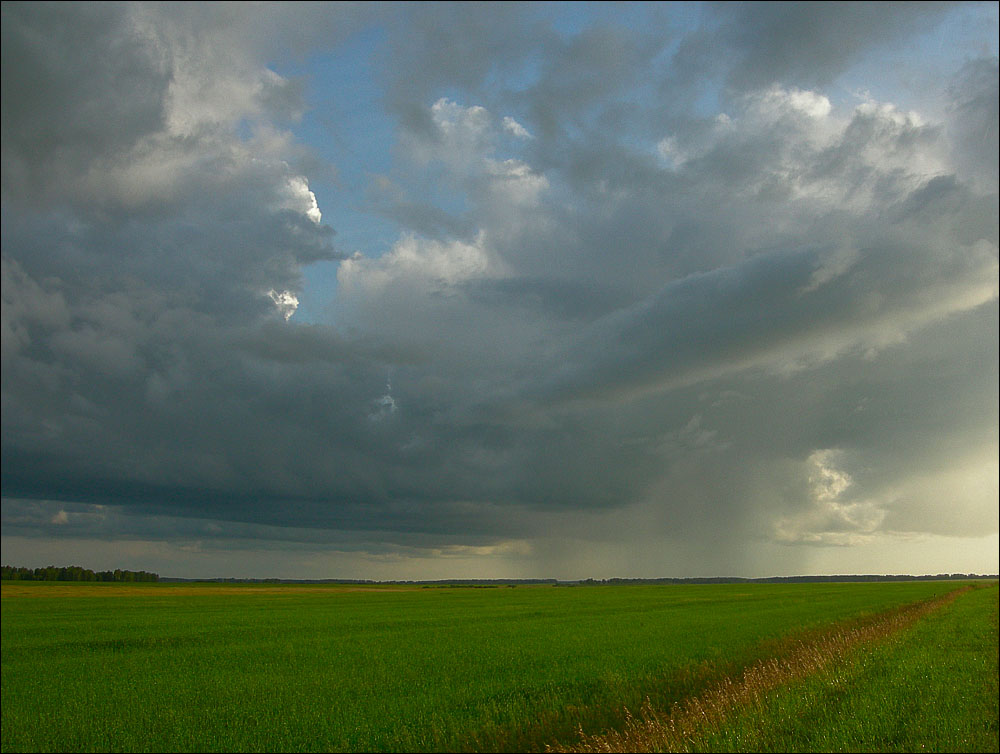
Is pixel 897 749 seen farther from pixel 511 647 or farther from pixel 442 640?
pixel 442 640

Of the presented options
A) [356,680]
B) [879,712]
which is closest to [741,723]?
[879,712]

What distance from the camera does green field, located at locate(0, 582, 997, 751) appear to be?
59.0 feet

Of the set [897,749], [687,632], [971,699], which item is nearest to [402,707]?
[897,749]

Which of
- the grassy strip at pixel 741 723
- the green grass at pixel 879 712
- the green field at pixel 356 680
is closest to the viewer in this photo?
the green grass at pixel 879 712

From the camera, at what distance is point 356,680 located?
25344 mm

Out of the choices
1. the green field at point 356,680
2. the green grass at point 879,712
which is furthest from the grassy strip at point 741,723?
the green field at point 356,680

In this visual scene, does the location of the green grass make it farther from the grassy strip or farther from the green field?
the green field

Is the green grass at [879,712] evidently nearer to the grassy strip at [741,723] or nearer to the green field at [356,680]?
the grassy strip at [741,723]

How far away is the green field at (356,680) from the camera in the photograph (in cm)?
1797

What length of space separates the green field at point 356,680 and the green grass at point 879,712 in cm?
168

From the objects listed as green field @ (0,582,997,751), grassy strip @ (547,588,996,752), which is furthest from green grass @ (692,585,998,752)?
green field @ (0,582,997,751)

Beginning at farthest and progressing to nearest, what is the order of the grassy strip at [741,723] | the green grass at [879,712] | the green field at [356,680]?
the green field at [356,680], the grassy strip at [741,723], the green grass at [879,712]

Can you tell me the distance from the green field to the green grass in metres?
1.68

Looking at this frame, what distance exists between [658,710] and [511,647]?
15937 millimetres
